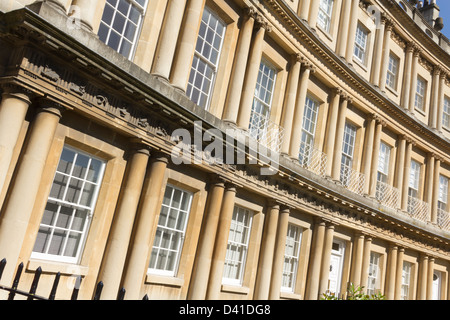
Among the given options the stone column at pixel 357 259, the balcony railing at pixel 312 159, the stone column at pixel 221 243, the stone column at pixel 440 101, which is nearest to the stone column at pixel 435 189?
the stone column at pixel 440 101

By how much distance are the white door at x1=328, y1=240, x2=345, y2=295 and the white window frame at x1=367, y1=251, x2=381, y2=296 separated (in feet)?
6.34

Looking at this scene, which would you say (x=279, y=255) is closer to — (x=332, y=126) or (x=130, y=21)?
(x=332, y=126)

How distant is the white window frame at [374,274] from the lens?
15.7 metres

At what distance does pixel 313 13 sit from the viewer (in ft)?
44.9

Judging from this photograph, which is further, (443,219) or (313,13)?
(443,219)

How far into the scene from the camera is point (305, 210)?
12.5 m

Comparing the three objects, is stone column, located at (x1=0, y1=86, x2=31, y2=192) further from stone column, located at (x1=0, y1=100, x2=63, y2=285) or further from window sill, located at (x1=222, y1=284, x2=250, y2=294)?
window sill, located at (x1=222, y1=284, x2=250, y2=294)

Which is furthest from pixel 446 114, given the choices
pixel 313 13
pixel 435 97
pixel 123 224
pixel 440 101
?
pixel 123 224

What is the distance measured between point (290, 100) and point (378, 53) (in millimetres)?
6767

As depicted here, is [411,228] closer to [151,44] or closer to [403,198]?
[403,198]

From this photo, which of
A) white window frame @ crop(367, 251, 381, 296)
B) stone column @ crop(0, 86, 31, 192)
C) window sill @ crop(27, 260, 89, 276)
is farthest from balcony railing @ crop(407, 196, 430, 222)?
stone column @ crop(0, 86, 31, 192)

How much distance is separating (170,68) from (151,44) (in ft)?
2.27
